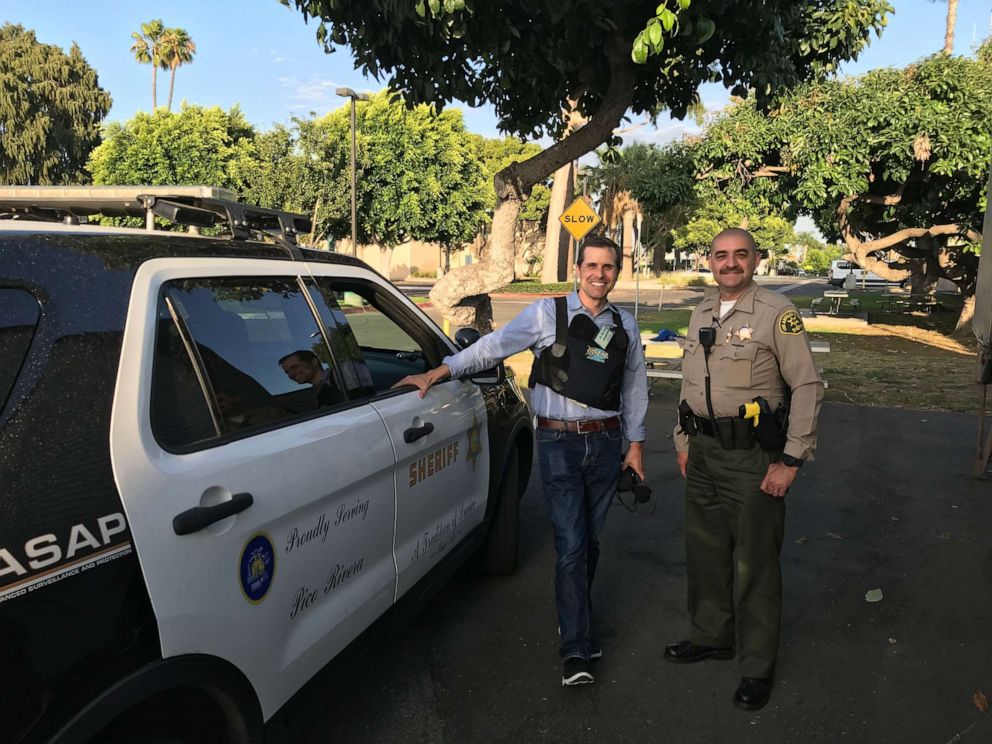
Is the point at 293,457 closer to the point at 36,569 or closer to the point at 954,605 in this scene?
the point at 36,569

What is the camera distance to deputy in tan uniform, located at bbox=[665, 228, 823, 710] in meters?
2.68

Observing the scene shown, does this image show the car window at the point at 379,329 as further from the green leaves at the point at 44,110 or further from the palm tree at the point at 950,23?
the green leaves at the point at 44,110

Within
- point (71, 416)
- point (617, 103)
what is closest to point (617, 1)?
point (617, 103)

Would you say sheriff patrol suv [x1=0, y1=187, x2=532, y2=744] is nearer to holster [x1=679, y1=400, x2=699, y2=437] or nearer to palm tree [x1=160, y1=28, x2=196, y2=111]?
holster [x1=679, y1=400, x2=699, y2=437]

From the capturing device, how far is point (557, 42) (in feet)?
22.7

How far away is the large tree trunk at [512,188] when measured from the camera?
778 cm

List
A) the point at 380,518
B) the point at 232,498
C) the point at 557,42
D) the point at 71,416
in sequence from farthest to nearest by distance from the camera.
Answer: the point at 557,42
the point at 380,518
the point at 232,498
the point at 71,416

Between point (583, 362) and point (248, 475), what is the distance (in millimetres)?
1469

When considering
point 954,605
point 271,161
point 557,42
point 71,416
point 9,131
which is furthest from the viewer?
point 9,131

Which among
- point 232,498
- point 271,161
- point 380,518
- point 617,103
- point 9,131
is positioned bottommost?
point 380,518

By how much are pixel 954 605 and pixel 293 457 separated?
341 centimetres

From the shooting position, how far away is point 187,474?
167 cm

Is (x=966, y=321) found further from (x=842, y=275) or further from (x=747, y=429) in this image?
(x=842, y=275)

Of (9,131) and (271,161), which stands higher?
(9,131)
